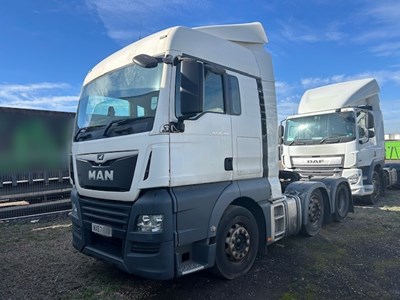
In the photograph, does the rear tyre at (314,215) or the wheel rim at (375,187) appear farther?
the wheel rim at (375,187)

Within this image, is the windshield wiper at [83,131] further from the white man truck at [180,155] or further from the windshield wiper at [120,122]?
the windshield wiper at [120,122]

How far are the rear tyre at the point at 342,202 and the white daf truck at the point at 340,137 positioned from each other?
3.88ft

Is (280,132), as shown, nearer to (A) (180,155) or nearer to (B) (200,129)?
(B) (200,129)

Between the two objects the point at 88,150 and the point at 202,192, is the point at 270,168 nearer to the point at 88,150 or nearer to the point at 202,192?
the point at 202,192

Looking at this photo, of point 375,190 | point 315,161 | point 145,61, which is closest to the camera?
point 145,61

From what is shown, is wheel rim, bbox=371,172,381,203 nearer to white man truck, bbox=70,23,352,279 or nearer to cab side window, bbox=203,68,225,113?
white man truck, bbox=70,23,352,279

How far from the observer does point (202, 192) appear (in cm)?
345

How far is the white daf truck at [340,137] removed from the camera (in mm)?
8062

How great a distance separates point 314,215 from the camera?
587cm

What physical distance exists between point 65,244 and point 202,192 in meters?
3.34

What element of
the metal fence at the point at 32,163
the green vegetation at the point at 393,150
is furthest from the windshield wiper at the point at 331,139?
the green vegetation at the point at 393,150

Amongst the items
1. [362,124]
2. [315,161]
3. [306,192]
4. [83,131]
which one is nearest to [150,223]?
[83,131]

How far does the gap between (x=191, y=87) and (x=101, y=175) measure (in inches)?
56.8

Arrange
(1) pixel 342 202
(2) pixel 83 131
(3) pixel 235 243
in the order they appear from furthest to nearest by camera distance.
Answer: (1) pixel 342 202 < (2) pixel 83 131 < (3) pixel 235 243
